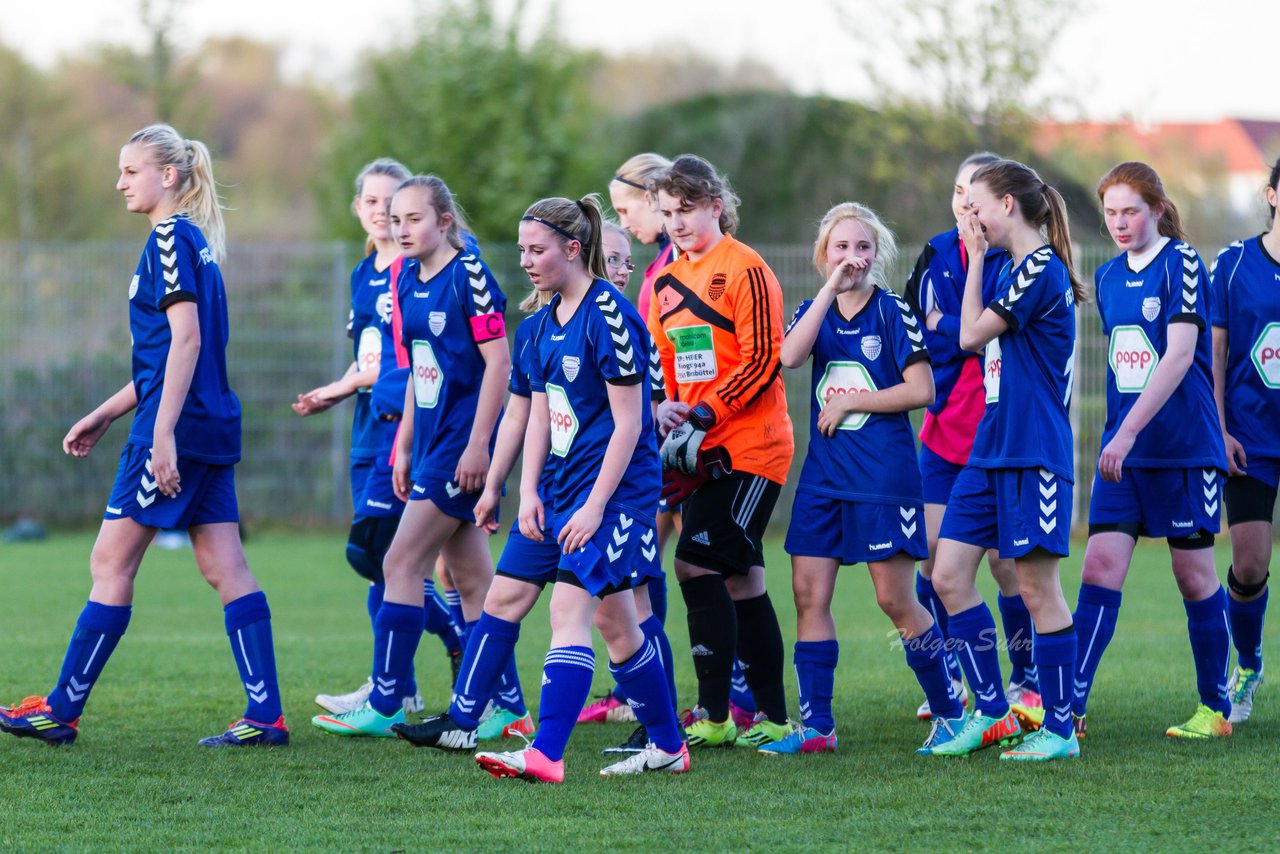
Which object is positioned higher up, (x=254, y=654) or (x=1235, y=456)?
(x=1235, y=456)

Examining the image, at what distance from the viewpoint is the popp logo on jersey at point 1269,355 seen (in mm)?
5598

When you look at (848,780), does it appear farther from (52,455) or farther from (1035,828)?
(52,455)

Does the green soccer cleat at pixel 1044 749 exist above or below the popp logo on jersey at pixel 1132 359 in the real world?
below

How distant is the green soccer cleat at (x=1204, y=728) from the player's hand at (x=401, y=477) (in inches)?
114

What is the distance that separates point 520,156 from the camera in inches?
722

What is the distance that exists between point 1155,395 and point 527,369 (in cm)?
209

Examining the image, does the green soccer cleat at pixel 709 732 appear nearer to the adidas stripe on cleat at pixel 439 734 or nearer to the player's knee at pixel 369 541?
the adidas stripe on cleat at pixel 439 734

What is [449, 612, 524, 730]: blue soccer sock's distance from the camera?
4.83 m

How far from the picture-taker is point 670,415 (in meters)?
5.08

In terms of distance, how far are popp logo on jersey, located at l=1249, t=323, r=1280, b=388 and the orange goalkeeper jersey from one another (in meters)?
1.80

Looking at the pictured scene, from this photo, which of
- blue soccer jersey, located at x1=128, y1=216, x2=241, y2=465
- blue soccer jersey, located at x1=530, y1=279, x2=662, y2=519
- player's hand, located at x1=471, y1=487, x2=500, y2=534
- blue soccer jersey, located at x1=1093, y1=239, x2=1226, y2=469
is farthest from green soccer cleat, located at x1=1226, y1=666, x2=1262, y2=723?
blue soccer jersey, located at x1=128, y1=216, x2=241, y2=465

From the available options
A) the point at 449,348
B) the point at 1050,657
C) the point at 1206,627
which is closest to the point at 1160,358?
the point at 1206,627

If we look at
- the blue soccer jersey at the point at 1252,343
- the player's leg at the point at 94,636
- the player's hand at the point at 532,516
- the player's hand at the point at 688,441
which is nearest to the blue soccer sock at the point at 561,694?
the player's hand at the point at 532,516

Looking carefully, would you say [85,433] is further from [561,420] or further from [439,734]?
[561,420]
